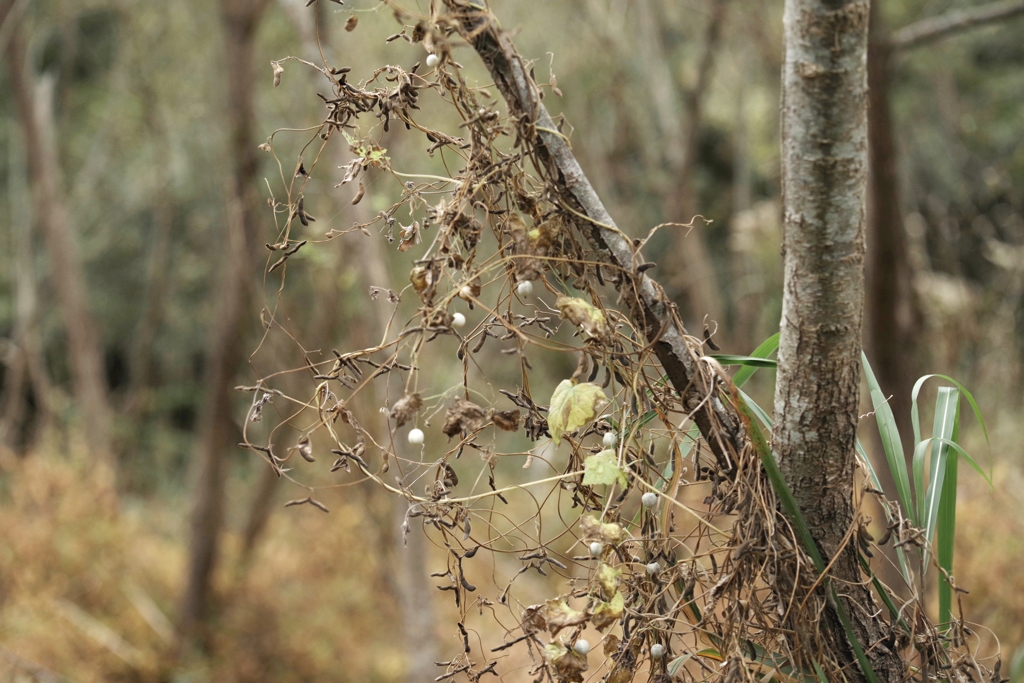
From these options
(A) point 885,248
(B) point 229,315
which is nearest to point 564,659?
(A) point 885,248

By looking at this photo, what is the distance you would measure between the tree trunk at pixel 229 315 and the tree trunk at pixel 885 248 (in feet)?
9.71

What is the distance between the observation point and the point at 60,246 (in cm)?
525

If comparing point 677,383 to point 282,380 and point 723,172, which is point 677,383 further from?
point 723,172

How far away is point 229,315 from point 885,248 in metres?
3.33

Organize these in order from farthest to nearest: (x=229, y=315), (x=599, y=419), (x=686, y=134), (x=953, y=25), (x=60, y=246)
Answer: (x=60, y=246)
(x=686, y=134)
(x=229, y=315)
(x=953, y=25)
(x=599, y=419)

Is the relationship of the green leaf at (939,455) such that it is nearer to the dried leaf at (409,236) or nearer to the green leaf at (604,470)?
the green leaf at (604,470)

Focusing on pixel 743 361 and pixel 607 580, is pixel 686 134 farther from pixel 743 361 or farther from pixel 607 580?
pixel 607 580

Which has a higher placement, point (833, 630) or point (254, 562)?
point (833, 630)

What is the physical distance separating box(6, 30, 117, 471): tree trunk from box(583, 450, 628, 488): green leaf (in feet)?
16.9

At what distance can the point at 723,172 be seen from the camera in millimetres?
8297

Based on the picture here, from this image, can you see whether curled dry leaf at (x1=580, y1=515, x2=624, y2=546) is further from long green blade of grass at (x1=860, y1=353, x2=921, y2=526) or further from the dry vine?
long green blade of grass at (x1=860, y1=353, x2=921, y2=526)

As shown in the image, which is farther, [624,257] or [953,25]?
[953,25]

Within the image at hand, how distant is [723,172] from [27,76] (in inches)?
257

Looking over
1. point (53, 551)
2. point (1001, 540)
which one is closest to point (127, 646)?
point (53, 551)
